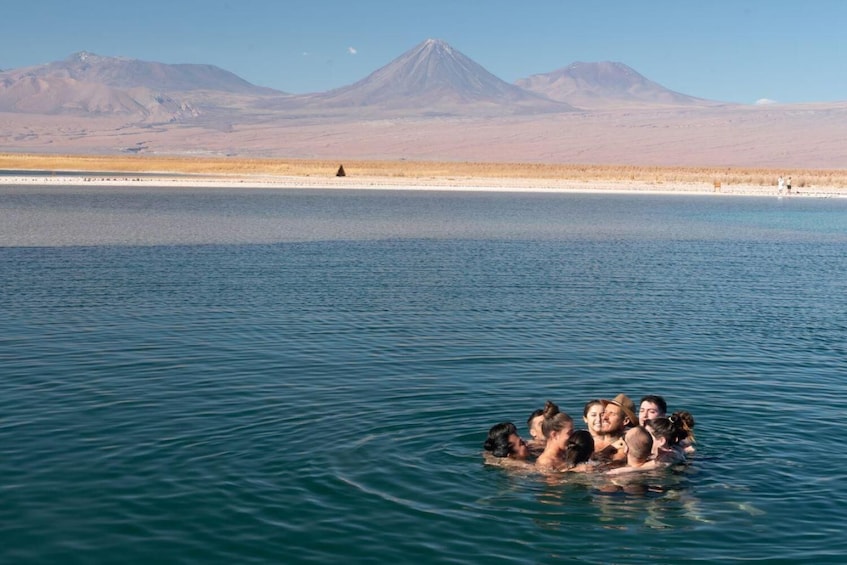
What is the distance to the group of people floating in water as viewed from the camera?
13250mm

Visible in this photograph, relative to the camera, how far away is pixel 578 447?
13.2 metres

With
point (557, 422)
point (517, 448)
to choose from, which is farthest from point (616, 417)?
point (517, 448)

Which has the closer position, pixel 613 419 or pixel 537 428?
pixel 613 419

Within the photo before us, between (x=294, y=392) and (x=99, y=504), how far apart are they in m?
5.59

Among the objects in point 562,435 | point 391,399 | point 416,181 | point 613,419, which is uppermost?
point 416,181

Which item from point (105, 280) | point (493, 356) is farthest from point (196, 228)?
point (493, 356)

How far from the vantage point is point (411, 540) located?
1154 centimetres

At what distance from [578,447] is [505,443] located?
958mm

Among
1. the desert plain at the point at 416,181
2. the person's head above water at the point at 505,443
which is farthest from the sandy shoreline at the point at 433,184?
the person's head above water at the point at 505,443

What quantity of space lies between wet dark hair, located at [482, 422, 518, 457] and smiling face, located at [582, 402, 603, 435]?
3.27 feet

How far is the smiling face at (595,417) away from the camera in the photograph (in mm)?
13664

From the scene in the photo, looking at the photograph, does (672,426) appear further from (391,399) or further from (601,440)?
(391,399)

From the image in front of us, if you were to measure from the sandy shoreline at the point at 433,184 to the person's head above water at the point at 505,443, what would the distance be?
272 feet

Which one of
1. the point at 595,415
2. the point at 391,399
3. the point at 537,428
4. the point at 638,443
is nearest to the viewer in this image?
the point at 638,443
